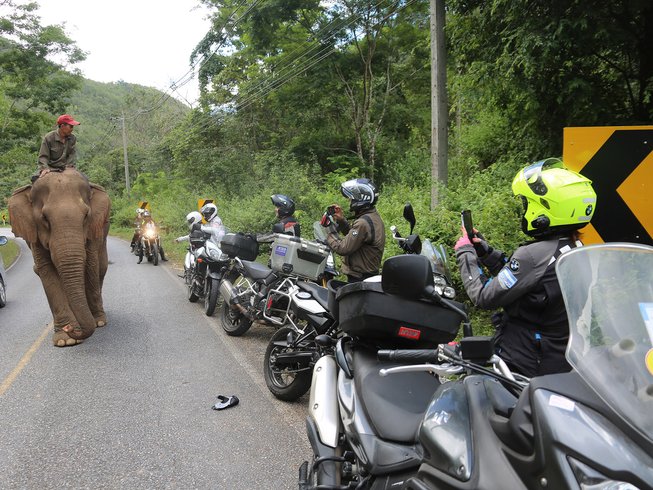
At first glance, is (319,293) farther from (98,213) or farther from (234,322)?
(98,213)

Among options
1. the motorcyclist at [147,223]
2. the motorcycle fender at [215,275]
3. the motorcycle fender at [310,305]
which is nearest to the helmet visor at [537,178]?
the motorcycle fender at [310,305]

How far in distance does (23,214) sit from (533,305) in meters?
6.13

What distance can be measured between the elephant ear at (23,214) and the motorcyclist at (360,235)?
369 centimetres

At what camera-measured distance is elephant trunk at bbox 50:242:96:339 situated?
6066 millimetres

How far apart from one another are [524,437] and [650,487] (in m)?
0.28

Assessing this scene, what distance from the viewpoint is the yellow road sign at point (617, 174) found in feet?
9.32

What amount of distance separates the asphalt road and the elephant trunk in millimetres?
413

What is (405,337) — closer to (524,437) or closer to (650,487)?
(524,437)

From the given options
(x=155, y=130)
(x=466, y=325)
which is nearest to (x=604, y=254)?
(x=466, y=325)

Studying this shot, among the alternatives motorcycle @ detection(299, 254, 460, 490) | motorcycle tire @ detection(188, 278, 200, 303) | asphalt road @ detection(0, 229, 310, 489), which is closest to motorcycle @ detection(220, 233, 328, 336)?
asphalt road @ detection(0, 229, 310, 489)

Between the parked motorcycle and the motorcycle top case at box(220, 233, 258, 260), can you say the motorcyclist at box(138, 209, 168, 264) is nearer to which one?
the motorcycle top case at box(220, 233, 258, 260)

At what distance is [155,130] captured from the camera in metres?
52.8

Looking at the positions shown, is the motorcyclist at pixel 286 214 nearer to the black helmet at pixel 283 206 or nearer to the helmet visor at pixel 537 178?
the black helmet at pixel 283 206

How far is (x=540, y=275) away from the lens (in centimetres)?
238
